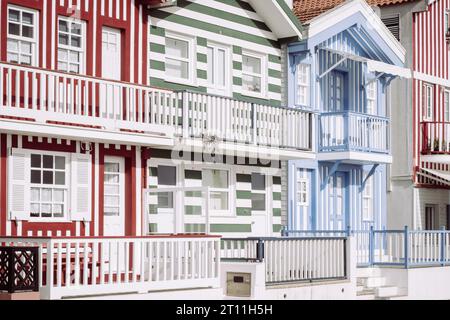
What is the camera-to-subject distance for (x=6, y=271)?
59.0 ft

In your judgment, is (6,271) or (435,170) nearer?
(6,271)

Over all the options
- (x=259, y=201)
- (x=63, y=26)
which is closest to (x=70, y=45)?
(x=63, y=26)

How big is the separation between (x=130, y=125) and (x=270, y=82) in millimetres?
7220

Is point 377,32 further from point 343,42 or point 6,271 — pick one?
point 6,271

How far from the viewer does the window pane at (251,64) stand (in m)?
28.4

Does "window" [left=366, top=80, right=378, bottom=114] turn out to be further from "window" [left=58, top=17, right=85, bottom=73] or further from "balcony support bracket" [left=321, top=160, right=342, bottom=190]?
"window" [left=58, top=17, right=85, bottom=73]

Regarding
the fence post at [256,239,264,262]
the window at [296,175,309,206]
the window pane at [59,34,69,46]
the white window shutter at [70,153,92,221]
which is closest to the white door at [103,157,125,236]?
the white window shutter at [70,153,92,221]

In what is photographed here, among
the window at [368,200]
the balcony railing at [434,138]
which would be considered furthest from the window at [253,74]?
the balcony railing at [434,138]

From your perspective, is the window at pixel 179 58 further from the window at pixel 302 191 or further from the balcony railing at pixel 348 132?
the window at pixel 302 191

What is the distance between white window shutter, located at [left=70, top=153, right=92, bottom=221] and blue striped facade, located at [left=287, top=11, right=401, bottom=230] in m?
7.84

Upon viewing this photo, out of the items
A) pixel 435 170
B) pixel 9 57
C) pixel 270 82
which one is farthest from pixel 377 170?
pixel 9 57

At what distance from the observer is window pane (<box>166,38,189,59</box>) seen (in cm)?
2590

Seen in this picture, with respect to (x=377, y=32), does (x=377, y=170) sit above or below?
below

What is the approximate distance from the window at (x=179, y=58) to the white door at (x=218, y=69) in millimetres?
772
